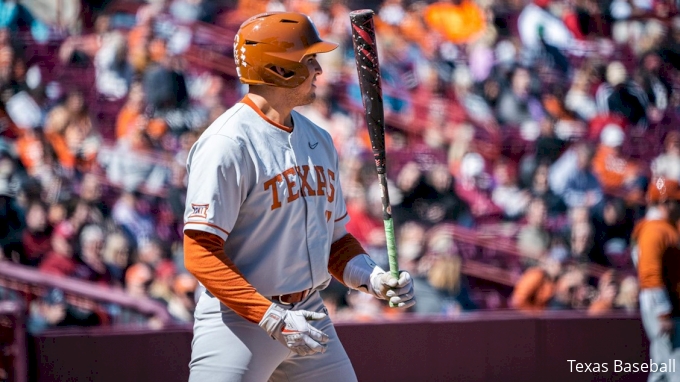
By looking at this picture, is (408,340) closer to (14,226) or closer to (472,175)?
(472,175)

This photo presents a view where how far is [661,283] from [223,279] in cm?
358

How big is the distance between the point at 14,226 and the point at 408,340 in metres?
2.83

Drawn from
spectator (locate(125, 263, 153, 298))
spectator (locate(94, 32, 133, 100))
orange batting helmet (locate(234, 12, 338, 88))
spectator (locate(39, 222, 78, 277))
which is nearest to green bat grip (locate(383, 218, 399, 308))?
orange batting helmet (locate(234, 12, 338, 88))

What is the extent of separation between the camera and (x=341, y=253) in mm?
3273

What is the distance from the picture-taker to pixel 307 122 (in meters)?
3.23

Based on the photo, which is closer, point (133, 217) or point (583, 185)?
point (133, 217)

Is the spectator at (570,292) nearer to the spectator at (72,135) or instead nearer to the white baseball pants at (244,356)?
the spectator at (72,135)

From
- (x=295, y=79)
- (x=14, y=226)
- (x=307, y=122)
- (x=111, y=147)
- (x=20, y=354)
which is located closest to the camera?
(x=295, y=79)

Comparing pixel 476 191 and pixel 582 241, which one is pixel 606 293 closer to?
pixel 582 241

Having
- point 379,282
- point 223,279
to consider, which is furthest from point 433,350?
point 223,279

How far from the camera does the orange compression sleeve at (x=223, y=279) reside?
8.95ft

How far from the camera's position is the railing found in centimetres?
585

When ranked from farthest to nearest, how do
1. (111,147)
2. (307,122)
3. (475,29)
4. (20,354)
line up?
1. (475,29)
2. (111,147)
3. (20,354)
4. (307,122)

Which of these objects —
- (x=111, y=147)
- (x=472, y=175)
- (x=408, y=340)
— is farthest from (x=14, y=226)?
(x=472, y=175)
